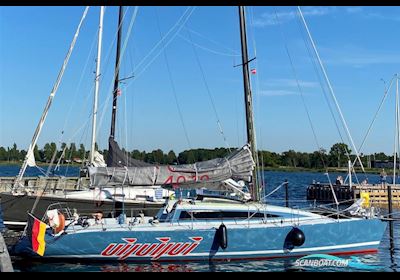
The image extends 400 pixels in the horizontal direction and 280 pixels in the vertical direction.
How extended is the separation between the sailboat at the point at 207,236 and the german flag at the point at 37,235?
3cm

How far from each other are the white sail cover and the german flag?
3434 millimetres

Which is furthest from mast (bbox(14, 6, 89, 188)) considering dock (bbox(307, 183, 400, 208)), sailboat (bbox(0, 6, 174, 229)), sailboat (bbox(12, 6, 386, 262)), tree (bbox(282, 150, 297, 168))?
tree (bbox(282, 150, 297, 168))

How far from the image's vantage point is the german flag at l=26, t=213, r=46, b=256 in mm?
16297

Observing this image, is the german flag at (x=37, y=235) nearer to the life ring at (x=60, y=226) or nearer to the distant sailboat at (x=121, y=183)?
the life ring at (x=60, y=226)

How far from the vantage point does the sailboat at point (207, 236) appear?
54.9 feet

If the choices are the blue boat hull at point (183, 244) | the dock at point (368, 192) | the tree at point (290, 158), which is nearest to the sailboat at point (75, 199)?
the blue boat hull at point (183, 244)

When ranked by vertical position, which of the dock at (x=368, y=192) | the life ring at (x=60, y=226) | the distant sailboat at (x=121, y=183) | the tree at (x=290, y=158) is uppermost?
the tree at (x=290, y=158)

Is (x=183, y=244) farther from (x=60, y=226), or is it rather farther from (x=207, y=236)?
(x=60, y=226)

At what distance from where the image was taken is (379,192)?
153 feet

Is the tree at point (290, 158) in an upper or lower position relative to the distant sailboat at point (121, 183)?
upper

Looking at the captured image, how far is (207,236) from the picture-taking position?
1686 centimetres

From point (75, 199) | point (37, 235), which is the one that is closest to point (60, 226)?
point (37, 235)
